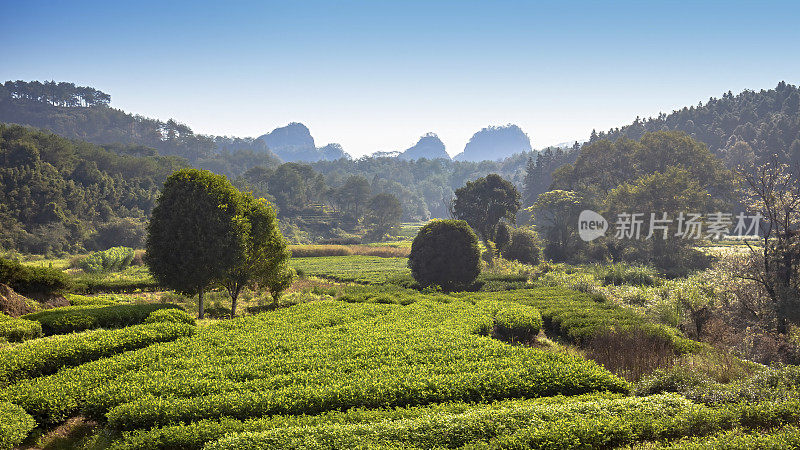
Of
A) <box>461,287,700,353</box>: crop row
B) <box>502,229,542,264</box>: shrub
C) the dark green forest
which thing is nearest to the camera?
<box>461,287,700,353</box>: crop row

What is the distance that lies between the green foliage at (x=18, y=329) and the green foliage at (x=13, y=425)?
18.7 ft

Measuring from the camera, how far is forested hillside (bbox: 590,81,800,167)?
69.4 metres

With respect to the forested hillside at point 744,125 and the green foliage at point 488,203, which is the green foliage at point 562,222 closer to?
Result: the green foliage at point 488,203

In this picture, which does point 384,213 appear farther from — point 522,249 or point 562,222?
point 522,249

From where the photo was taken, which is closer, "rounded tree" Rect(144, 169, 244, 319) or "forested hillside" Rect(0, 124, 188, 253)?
"rounded tree" Rect(144, 169, 244, 319)

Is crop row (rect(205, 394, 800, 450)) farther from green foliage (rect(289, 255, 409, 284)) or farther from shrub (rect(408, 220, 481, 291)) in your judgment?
green foliage (rect(289, 255, 409, 284))

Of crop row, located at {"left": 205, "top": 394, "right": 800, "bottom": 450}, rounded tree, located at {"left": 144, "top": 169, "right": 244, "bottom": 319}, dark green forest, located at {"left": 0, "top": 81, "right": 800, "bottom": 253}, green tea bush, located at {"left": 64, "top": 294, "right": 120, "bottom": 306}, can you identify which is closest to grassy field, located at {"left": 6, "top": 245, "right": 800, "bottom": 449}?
crop row, located at {"left": 205, "top": 394, "right": 800, "bottom": 450}

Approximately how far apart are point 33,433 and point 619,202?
41599 mm

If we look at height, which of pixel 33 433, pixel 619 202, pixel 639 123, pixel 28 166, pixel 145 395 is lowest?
pixel 33 433

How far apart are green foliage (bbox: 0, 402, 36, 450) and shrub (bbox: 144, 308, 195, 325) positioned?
21.2ft

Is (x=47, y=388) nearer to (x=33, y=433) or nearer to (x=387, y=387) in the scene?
(x=33, y=433)

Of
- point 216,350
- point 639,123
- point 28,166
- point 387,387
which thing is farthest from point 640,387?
point 639,123

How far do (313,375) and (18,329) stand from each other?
33.1 feet

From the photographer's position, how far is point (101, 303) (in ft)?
61.7
